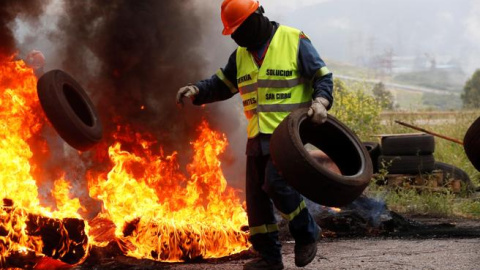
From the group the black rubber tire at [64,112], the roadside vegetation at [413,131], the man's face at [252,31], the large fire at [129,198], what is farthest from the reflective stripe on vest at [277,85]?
the roadside vegetation at [413,131]

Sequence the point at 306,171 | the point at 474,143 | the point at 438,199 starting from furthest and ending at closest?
the point at 438,199, the point at 474,143, the point at 306,171

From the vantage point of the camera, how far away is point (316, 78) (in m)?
4.25

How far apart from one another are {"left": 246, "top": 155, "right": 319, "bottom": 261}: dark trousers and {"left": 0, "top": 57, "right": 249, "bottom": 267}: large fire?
881mm

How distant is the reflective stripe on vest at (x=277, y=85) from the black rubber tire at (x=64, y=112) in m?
2.04

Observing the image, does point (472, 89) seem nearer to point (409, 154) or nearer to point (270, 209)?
point (409, 154)

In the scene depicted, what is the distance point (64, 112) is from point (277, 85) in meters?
2.27

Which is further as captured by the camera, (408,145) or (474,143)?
(408,145)

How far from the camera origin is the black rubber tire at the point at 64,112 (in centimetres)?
544

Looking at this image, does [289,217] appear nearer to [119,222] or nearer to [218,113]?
[119,222]

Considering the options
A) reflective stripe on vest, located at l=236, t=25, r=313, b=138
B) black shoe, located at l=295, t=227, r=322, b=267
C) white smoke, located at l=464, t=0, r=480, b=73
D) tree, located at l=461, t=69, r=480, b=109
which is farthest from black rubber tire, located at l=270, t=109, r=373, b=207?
white smoke, located at l=464, t=0, r=480, b=73

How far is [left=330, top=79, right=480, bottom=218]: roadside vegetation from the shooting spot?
7.66 meters

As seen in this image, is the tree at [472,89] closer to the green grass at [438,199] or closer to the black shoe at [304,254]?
the green grass at [438,199]

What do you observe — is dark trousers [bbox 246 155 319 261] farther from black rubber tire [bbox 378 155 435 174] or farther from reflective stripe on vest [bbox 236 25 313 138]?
black rubber tire [bbox 378 155 435 174]

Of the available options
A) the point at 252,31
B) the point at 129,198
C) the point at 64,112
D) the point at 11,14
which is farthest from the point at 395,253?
the point at 11,14
